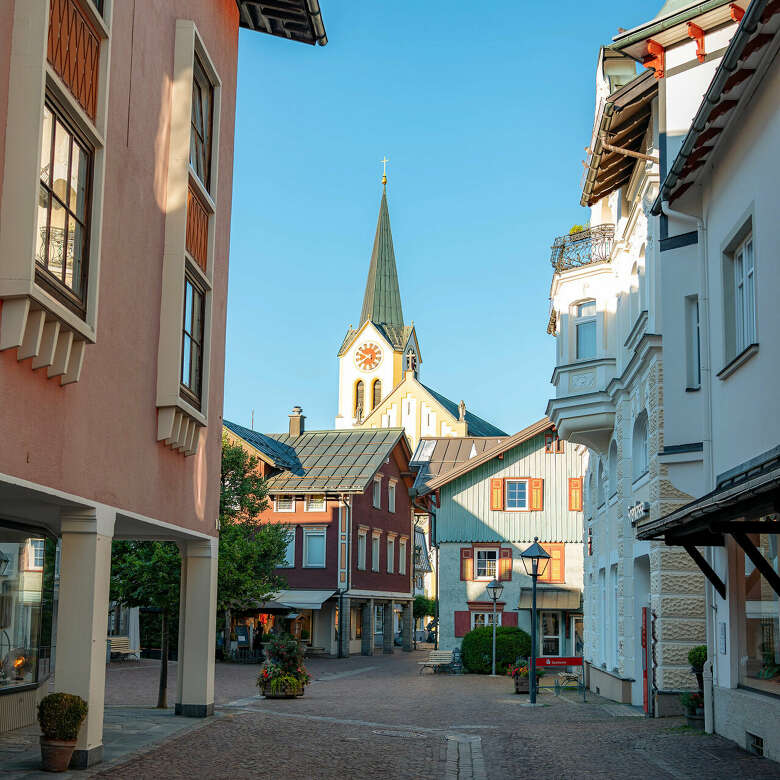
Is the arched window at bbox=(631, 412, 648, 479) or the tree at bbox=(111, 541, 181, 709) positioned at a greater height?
the arched window at bbox=(631, 412, 648, 479)

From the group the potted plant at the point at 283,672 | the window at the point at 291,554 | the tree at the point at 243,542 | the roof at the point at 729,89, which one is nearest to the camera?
the roof at the point at 729,89

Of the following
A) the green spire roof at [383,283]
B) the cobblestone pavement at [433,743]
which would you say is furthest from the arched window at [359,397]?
the cobblestone pavement at [433,743]

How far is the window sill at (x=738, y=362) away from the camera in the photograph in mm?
12758

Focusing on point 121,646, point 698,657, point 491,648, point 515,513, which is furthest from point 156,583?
point 515,513

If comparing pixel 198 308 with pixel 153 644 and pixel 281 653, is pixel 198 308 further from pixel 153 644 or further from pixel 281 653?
pixel 153 644

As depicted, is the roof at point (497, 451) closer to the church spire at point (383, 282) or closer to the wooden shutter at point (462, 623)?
the wooden shutter at point (462, 623)

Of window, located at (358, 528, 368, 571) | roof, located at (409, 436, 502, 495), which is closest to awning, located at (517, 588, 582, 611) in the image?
roof, located at (409, 436, 502, 495)

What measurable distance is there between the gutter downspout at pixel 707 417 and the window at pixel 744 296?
1.02m

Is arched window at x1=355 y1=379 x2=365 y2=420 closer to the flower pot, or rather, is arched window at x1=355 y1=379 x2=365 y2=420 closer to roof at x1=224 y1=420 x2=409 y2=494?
roof at x1=224 y1=420 x2=409 y2=494

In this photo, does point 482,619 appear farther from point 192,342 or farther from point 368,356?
point 368,356

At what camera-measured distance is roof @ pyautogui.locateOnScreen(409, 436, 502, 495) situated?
52594mm

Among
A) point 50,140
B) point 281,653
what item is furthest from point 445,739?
point 50,140

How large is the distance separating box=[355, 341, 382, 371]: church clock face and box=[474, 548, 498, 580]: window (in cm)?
6084

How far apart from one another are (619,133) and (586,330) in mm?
6468
